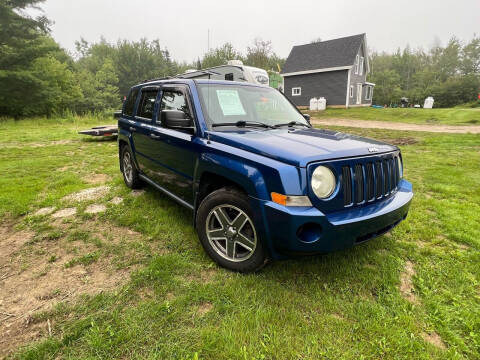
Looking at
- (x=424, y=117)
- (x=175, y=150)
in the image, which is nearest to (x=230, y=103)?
(x=175, y=150)

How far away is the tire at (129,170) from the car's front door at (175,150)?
100cm

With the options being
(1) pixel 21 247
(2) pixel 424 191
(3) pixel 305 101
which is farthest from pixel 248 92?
(3) pixel 305 101

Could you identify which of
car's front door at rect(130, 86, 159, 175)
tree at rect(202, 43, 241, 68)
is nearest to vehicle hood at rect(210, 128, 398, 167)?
car's front door at rect(130, 86, 159, 175)

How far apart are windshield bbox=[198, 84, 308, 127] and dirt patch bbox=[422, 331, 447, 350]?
233cm

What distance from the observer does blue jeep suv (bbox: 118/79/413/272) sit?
2.08m

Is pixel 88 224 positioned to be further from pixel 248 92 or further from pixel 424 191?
pixel 424 191

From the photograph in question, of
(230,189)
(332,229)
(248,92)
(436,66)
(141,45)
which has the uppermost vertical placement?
(141,45)

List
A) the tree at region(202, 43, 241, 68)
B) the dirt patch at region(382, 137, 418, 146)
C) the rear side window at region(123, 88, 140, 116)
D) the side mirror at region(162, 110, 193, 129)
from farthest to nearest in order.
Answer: the tree at region(202, 43, 241, 68) → the dirt patch at region(382, 137, 418, 146) → the rear side window at region(123, 88, 140, 116) → the side mirror at region(162, 110, 193, 129)

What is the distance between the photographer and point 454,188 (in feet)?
15.9

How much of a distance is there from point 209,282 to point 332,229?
118cm

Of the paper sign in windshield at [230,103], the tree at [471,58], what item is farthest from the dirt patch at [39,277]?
the tree at [471,58]

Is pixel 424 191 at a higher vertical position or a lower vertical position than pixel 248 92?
lower

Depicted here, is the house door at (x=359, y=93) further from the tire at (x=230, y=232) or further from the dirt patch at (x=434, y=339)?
the dirt patch at (x=434, y=339)

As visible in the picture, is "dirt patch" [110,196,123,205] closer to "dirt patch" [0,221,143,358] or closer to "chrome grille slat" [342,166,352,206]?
"dirt patch" [0,221,143,358]
